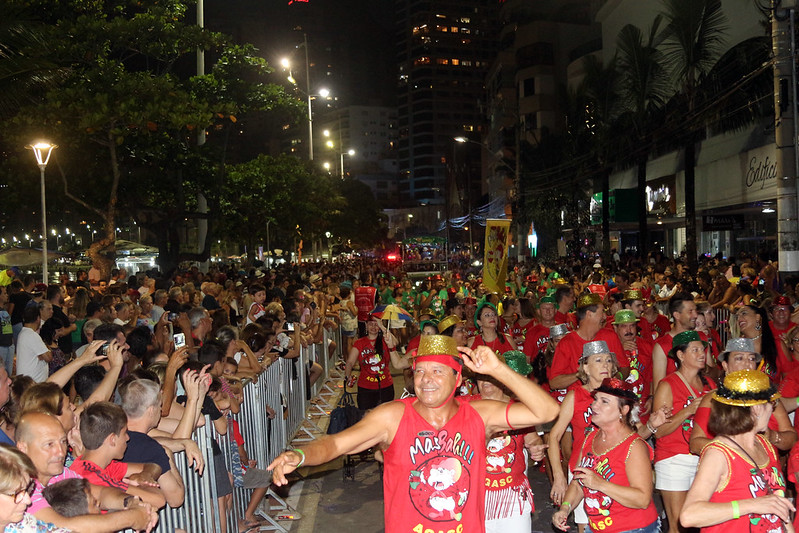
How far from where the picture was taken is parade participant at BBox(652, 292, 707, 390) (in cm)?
636

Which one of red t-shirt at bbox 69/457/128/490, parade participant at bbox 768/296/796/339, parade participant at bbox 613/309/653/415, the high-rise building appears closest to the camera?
red t-shirt at bbox 69/457/128/490

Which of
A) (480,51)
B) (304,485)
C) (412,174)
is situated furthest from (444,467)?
(480,51)

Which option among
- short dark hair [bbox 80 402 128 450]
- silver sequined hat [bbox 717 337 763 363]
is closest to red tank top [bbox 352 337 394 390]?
silver sequined hat [bbox 717 337 763 363]

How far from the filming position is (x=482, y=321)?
7977 millimetres

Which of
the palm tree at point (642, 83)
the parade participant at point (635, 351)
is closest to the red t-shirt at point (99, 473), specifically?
the parade participant at point (635, 351)

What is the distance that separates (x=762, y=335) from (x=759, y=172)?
12.7 meters

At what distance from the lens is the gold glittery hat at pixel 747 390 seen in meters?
3.92

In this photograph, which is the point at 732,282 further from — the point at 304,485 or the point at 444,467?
the point at 444,467

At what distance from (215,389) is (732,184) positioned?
18741 millimetres

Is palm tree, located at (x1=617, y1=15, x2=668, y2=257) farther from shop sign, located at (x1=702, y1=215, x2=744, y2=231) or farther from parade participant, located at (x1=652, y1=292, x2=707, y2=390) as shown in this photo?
parade participant, located at (x1=652, y1=292, x2=707, y2=390)

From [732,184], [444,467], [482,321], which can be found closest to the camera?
[444,467]

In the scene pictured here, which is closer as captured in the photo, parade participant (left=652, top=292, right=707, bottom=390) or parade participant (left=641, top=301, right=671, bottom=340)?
parade participant (left=652, top=292, right=707, bottom=390)

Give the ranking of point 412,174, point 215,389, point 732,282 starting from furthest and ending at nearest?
point 412,174
point 732,282
point 215,389

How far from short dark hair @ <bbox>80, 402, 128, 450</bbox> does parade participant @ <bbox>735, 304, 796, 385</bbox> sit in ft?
19.3
